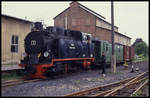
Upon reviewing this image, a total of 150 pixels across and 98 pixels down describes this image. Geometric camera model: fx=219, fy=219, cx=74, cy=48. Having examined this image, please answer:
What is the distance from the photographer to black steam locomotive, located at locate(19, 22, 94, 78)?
42.1 ft

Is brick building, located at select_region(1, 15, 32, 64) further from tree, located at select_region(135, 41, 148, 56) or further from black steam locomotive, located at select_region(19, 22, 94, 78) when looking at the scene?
tree, located at select_region(135, 41, 148, 56)

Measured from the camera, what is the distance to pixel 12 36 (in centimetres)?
1706

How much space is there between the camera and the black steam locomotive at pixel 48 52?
1284cm

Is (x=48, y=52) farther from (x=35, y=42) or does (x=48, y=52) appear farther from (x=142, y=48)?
(x=142, y=48)

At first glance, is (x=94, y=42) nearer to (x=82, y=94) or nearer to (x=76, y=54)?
(x=76, y=54)

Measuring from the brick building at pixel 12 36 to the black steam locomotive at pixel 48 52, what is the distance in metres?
2.78

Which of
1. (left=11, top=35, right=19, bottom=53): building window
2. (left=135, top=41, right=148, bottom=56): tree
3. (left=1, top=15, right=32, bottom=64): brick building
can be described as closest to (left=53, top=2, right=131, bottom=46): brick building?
(left=1, top=15, right=32, bottom=64): brick building

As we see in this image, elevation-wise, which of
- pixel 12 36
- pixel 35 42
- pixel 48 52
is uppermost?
pixel 12 36

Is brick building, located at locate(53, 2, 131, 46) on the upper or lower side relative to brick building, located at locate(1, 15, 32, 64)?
upper

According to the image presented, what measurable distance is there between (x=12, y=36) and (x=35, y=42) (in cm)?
419

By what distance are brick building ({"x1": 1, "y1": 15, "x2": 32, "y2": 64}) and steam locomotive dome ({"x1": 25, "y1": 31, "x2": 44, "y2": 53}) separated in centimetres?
289

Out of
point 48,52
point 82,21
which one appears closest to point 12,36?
point 48,52

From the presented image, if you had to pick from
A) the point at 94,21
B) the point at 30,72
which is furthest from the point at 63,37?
the point at 94,21

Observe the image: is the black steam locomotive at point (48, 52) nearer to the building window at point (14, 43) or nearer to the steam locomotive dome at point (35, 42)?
the steam locomotive dome at point (35, 42)
